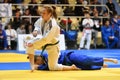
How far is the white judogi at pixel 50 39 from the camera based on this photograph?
9.48 m

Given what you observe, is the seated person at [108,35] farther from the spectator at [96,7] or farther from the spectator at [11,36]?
the spectator at [11,36]

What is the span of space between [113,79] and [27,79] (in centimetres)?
182

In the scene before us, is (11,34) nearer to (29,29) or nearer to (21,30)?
(21,30)

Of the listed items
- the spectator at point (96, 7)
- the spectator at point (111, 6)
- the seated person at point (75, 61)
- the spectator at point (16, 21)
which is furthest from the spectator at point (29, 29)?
the seated person at point (75, 61)

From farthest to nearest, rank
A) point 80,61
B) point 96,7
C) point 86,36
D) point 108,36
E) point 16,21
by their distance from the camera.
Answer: point 96,7
point 108,36
point 86,36
point 16,21
point 80,61

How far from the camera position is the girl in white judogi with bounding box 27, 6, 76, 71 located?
949 centimetres

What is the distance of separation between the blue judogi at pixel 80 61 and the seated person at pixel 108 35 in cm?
1202

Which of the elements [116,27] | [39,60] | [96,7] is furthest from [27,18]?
[39,60]

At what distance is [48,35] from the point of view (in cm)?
943

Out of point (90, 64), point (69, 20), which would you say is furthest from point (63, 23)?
point (90, 64)

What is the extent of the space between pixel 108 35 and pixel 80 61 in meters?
12.6

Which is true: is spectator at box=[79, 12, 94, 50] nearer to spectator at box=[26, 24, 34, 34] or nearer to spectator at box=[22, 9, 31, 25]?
spectator at box=[26, 24, 34, 34]

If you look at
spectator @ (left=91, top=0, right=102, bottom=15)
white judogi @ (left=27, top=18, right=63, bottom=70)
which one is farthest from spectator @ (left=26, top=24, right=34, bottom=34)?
white judogi @ (left=27, top=18, right=63, bottom=70)

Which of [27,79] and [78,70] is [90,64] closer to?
[78,70]
